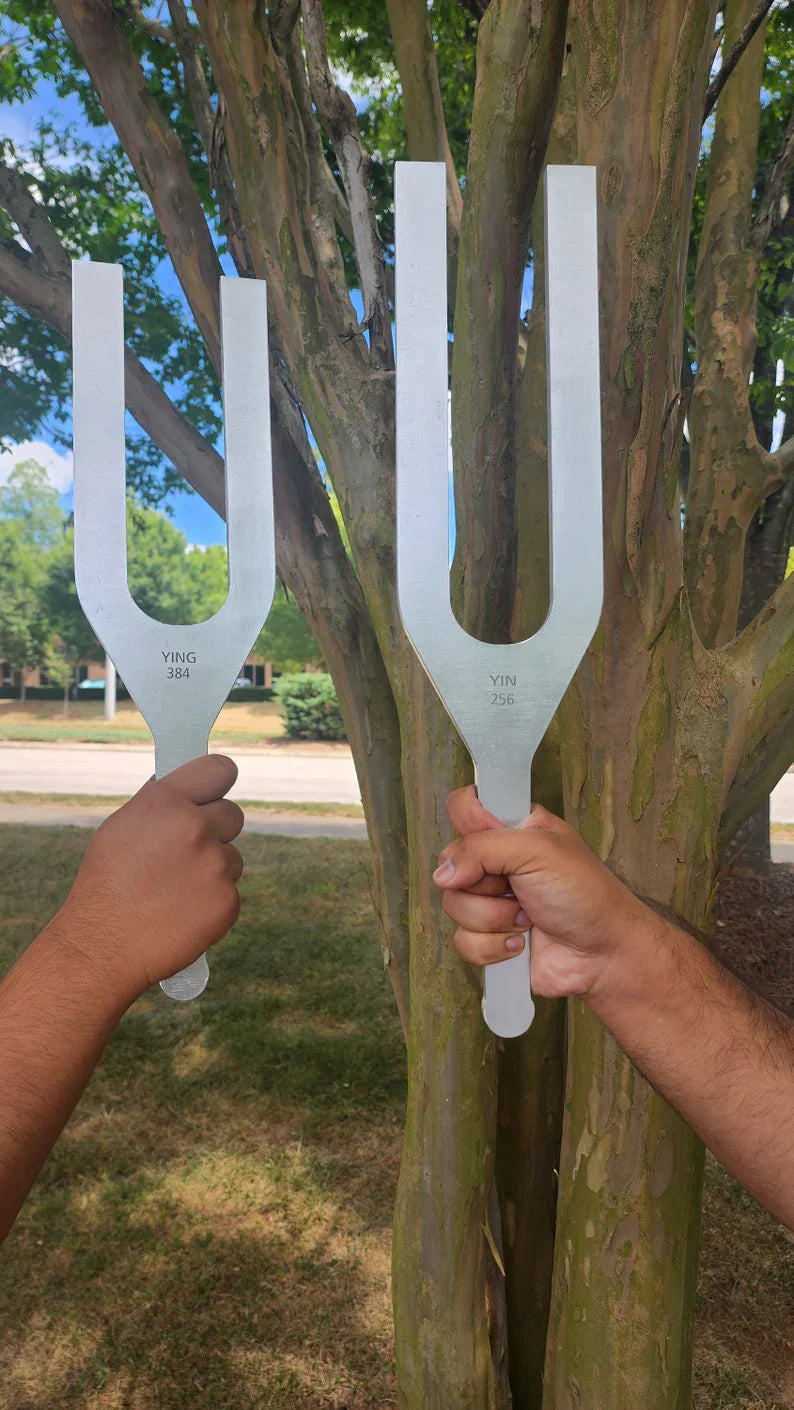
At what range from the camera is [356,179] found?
6.87 feet

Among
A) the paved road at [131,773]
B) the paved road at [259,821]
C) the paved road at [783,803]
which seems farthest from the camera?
the paved road at [131,773]

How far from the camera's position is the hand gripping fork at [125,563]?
1.03 meters

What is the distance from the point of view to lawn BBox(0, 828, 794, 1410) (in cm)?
249

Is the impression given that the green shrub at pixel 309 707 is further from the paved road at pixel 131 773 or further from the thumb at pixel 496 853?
the thumb at pixel 496 853

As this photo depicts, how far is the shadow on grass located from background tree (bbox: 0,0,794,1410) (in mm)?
868

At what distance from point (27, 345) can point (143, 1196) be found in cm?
478

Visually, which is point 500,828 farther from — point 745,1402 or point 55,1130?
point 745,1402

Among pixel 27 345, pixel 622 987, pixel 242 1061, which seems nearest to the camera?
pixel 622 987

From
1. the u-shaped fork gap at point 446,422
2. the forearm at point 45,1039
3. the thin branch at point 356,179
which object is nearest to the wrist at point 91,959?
the forearm at point 45,1039

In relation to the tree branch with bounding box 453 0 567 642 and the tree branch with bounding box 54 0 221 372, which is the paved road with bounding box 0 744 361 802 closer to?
the tree branch with bounding box 54 0 221 372

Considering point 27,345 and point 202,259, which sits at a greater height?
point 27,345

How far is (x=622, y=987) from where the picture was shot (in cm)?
122

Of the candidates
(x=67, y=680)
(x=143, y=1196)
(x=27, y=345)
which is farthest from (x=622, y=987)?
(x=67, y=680)

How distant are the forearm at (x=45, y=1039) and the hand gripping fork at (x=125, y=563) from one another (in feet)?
0.33
